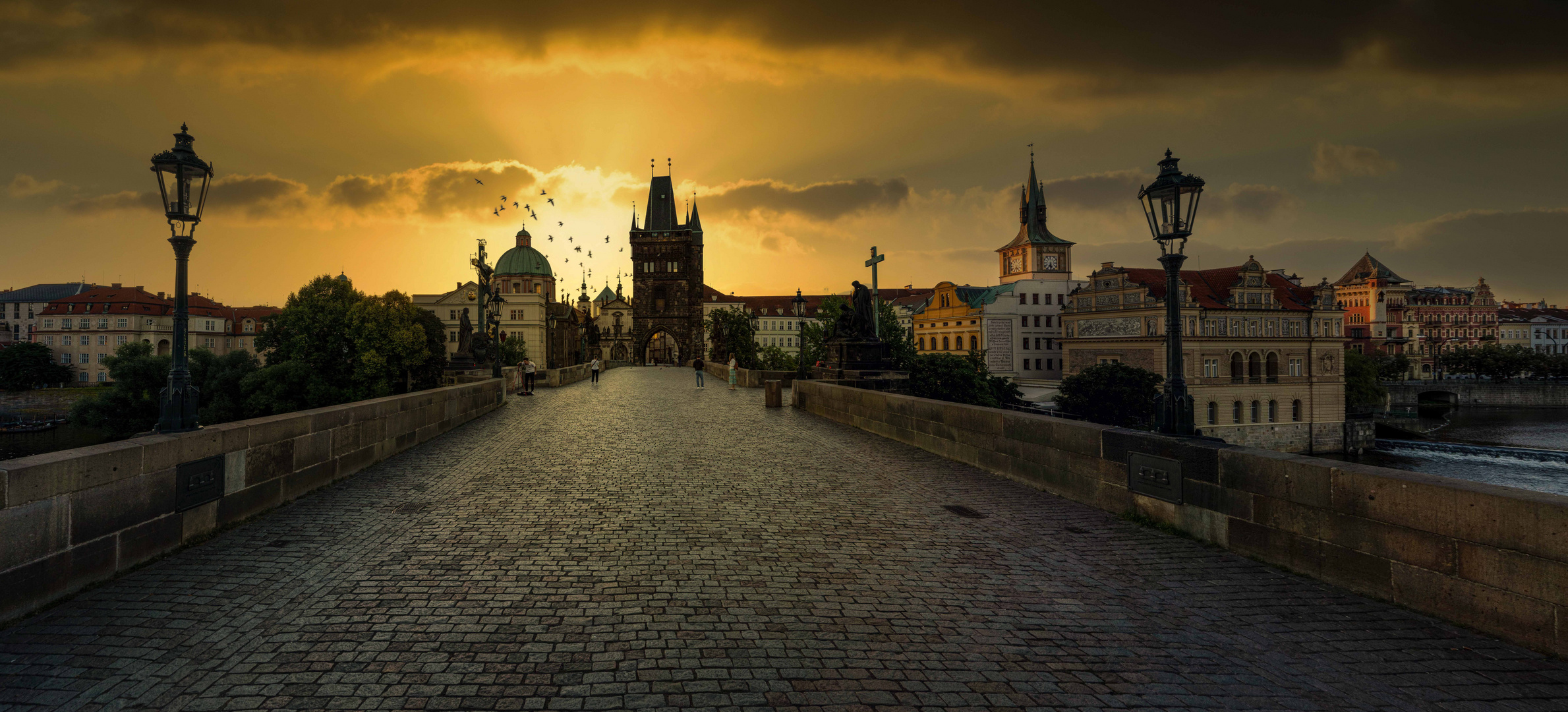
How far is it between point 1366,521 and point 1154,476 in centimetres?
182

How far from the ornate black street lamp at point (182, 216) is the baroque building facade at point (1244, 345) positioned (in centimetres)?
5840

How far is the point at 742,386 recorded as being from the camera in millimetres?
31234

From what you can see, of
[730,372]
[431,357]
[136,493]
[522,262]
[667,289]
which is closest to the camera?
[136,493]

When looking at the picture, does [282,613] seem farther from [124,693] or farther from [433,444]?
[433,444]

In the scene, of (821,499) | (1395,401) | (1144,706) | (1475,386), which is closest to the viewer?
(1144,706)

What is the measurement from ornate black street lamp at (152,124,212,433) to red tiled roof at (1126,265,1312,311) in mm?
67224

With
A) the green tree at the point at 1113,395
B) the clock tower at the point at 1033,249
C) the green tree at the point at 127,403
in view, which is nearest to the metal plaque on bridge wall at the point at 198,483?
the green tree at the point at 1113,395

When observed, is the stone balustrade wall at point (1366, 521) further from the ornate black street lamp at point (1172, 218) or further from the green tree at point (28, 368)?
the green tree at point (28, 368)

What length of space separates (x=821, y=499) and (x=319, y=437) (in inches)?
229

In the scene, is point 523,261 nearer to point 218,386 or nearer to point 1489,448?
point 218,386

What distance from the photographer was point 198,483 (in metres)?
5.44

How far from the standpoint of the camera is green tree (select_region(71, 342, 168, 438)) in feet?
148

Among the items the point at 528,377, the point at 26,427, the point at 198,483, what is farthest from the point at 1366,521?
the point at 26,427

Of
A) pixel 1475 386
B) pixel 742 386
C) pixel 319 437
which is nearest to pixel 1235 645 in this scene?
pixel 319 437
